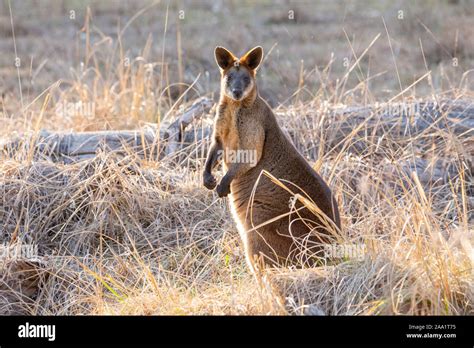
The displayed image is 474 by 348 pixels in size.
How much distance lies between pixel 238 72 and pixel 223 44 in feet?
25.8

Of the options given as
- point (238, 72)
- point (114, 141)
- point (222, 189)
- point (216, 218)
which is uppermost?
point (238, 72)

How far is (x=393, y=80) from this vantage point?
37.6 feet

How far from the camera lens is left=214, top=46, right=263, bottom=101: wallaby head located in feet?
17.2

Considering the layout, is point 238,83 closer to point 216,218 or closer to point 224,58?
point 224,58

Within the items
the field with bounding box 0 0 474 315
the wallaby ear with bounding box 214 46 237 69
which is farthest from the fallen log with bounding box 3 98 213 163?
the wallaby ear with bounding box 214 46 237 69

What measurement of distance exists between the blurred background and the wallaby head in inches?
113

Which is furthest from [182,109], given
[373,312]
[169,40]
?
[169,40]

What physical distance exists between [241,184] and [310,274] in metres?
1.17

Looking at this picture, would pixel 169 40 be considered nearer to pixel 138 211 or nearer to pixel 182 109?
pixel 182 109

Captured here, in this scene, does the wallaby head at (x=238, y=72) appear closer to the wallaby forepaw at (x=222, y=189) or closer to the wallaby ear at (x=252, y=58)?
the wallaby ear at (x=252, y=58)

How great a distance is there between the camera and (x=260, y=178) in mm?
5395

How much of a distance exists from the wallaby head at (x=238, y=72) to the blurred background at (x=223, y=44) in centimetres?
286

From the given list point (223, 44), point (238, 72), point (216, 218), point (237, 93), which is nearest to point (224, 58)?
point (238, 72)

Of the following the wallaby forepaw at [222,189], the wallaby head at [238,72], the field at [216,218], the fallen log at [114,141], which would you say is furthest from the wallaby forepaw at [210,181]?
the fallen log at [114,141]
